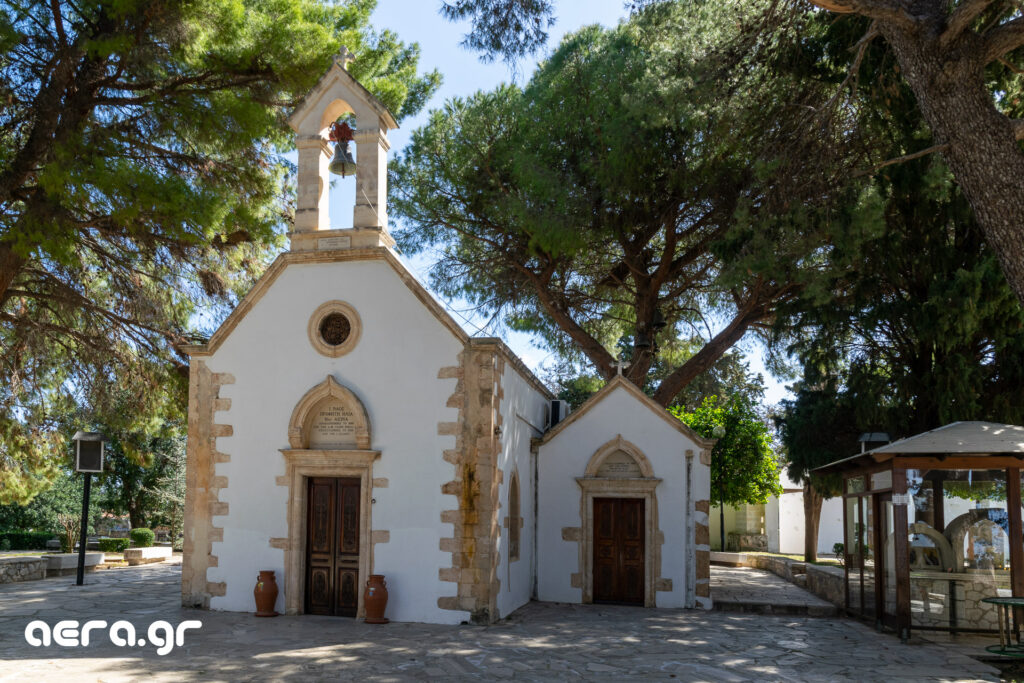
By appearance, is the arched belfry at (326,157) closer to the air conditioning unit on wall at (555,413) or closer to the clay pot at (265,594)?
the clay pot at (265,594)

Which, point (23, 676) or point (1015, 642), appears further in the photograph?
point (1015, 642)

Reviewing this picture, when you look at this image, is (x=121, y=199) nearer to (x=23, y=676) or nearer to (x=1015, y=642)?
(x=23, y=676)

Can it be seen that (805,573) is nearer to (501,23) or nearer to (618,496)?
(618,496)

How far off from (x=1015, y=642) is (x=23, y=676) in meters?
10.9

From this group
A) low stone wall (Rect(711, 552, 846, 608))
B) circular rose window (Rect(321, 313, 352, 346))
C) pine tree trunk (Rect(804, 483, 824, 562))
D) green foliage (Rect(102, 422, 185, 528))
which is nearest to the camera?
circular rose window (Rect(321, 313, 352, 346))

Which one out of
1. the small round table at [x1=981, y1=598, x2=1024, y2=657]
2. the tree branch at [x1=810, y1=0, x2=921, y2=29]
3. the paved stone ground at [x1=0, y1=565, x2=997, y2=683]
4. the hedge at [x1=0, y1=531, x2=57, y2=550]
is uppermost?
the tree branch at [x1=810, y1=0, x2=921, y2=29]

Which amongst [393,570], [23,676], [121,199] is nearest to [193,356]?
[121,199]

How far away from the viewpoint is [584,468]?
14227 mm

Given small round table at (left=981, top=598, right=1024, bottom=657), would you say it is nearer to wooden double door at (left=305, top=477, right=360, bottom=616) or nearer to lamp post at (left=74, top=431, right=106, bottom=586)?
wooden double door at (left=305, top=477, right=360, bottom=616)

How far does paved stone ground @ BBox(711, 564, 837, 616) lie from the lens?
44.2ft

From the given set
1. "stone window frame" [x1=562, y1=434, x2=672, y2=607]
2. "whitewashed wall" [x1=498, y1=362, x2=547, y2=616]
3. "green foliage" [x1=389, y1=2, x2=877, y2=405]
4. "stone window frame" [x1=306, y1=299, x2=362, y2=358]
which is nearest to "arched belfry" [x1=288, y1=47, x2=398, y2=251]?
"stone window frame" [x1=306, y1=299, x2=362, y2=358]

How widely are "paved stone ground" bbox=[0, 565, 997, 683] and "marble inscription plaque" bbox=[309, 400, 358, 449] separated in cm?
241

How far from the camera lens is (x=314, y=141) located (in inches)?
498

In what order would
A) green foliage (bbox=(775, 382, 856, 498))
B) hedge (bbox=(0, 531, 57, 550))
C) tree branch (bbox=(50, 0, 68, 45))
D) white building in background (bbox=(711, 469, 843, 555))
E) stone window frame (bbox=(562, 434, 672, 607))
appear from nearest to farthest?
tree branch (bbox=(50, 0, 68, 45))
stone window frame (bbox=(562, 434, 672, 607))
green foliage (bbox=(775, 382, 856, 498))
hedge (bbox=(0, 531, 57, 550))
white building in background (bbox=(711, 469, 843, 555))
